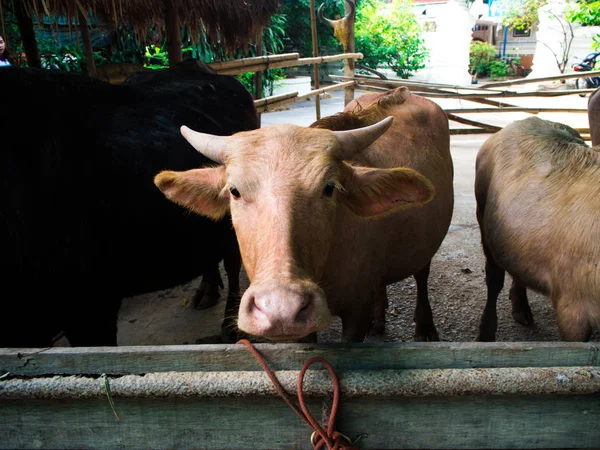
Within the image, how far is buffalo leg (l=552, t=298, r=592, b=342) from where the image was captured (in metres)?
2.26

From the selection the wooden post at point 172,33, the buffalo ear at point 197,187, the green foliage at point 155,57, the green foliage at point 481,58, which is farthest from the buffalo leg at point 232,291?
the green foliage at point 481,58

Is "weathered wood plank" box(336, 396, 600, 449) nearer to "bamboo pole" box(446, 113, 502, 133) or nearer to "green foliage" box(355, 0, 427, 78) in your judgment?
"bamboo pole" box(446, 113, 502, 133)

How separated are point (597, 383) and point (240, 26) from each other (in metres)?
5.13

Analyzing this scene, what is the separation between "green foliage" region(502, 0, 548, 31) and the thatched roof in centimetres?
2199

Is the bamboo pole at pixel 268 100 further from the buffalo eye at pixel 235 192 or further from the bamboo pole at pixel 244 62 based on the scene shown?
the buffalo eye at pixel 235 192

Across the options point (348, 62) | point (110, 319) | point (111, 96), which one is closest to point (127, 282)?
point (110, 319)

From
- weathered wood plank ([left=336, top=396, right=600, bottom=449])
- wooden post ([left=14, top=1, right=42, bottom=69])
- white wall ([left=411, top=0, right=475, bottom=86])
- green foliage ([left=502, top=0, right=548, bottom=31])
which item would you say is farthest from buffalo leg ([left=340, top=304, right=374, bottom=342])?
green foliage ([left=502, top=0, right=548, bottom=31])

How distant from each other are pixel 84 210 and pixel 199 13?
3.35m

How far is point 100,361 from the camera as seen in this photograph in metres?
1.56

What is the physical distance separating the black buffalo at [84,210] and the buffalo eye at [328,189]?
1315 millimetres

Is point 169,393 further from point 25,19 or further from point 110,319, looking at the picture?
point 25,19

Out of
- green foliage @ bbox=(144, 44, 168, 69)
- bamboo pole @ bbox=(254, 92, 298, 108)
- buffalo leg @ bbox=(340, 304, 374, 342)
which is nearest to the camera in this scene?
buffalo leg @ bbox=(340, 304, 374, 342)

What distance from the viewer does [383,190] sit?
216cm

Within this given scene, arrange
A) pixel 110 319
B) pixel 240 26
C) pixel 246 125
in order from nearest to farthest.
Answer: pixel 110 319 < pixel 246 125 < pixel 240 26
